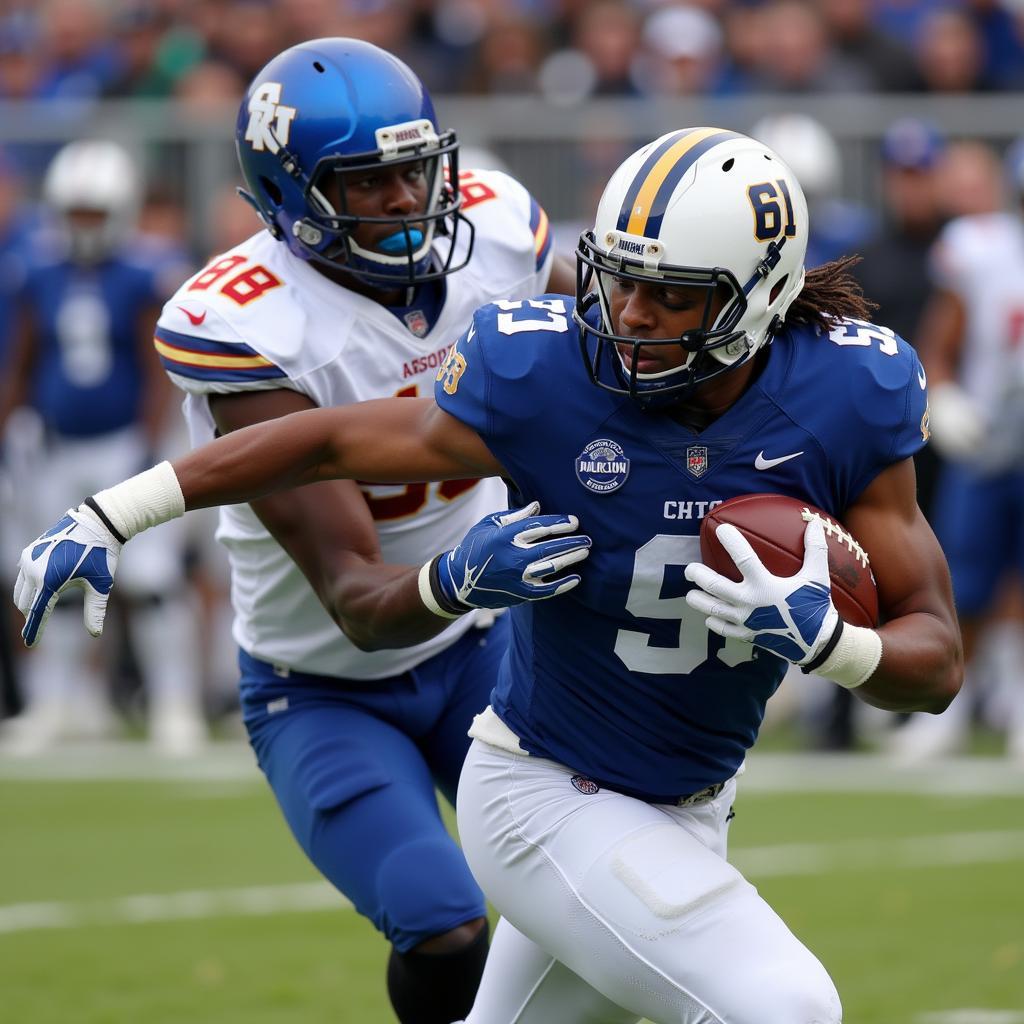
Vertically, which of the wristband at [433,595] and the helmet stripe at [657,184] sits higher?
the helmet stripe at [657,184]

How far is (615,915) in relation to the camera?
9.68 ft

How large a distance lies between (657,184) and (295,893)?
335cm

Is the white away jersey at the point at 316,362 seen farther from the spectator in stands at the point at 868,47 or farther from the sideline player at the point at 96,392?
the spectator in stands at the point at 868,47

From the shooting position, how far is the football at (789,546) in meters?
2.91

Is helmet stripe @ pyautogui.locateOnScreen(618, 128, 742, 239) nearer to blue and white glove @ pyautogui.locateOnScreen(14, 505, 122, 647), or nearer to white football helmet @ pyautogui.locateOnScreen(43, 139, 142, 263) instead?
blue and white glove @ pyautogui.locateOnScreen(14, 505, 122, 647)

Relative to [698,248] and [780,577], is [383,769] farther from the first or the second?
[698,248]

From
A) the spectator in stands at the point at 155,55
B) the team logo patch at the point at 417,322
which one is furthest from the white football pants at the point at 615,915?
the spectator in stands at the point at 155,55

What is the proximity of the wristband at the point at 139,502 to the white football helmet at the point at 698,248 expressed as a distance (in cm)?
67

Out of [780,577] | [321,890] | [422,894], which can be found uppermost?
[780,577]

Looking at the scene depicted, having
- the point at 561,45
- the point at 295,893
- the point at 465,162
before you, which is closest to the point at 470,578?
Result: the point at 295,893

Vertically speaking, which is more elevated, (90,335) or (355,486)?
(355,486)

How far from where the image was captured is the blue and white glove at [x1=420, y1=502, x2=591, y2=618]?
2.99 metres

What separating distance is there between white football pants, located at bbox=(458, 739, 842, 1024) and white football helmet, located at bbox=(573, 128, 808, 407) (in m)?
0.63

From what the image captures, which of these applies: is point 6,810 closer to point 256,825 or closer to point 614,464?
point 256,825
